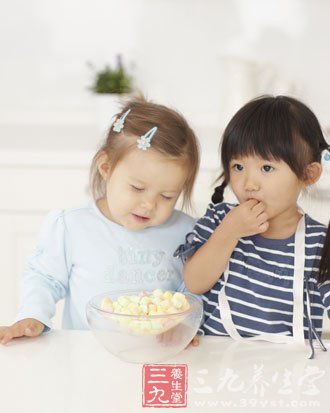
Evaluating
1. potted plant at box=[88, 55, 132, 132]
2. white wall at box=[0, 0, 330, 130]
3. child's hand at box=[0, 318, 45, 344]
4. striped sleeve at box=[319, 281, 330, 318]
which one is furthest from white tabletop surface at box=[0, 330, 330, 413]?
white wall at box=[0, 0, 330, 130]

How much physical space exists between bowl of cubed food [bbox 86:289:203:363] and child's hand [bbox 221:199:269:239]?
23 centimetres

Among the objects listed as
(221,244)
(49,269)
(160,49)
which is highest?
(160,49)

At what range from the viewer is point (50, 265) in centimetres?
139

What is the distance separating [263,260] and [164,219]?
0.21 m

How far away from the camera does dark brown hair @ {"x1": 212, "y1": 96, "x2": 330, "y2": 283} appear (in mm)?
1218

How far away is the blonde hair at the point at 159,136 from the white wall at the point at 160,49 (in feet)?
4.58

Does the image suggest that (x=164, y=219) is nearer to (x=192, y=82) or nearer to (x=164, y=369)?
(x=164, y=369)

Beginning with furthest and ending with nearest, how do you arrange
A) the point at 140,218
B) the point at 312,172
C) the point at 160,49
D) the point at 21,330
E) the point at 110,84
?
the point at 160,49
the point at 110,84
the point at 140,218
the point at 312,172
the point at 21,330

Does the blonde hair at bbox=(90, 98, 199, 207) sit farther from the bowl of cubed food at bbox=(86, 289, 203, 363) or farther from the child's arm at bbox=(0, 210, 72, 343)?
the bowl of cubed food at bbox=(86, 289, 203, 363)

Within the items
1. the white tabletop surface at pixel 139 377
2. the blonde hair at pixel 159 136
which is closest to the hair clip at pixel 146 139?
the blonde hair at pixel 159 136

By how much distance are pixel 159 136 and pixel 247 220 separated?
9.1 inches

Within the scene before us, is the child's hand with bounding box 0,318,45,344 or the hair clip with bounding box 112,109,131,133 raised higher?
the hair clip with bounding box 112,109,131,133

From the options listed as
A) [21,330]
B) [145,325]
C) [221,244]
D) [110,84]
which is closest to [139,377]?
[145,325]

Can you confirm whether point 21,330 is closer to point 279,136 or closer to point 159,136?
point 159,136
